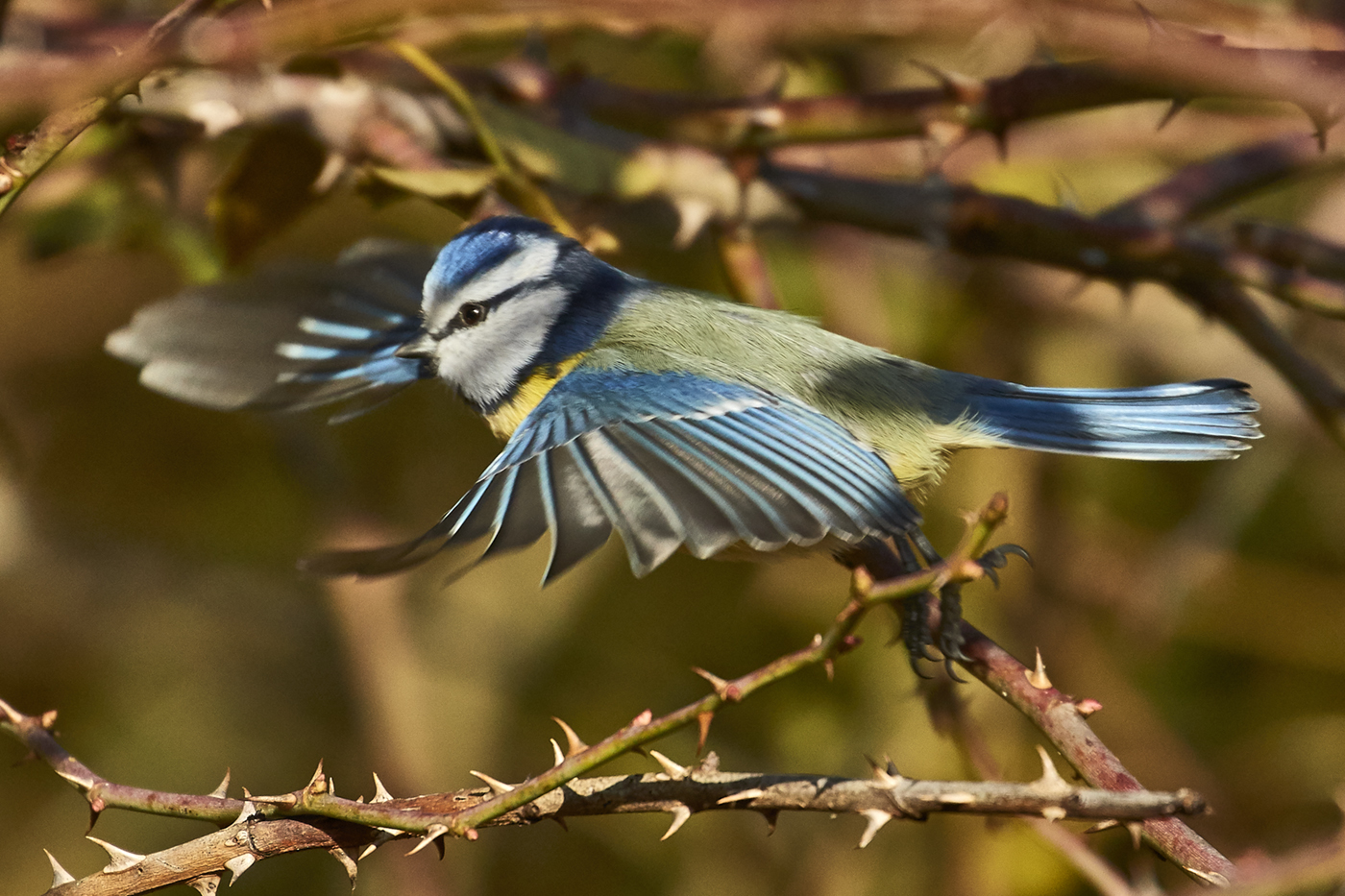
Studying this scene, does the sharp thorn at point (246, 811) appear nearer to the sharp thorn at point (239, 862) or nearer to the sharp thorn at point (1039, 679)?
the sharp thorn at point (239, 862)

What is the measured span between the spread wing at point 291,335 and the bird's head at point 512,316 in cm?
13

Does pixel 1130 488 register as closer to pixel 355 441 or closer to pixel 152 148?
pixel 355 441

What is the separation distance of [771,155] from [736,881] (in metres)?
1.59

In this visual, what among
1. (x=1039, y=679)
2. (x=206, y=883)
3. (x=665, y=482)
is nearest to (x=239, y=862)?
(x=206, y=883)

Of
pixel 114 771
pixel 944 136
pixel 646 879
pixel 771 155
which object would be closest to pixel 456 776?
pixel 646 879

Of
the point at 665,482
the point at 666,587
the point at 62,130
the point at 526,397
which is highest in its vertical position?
the point at 62,130

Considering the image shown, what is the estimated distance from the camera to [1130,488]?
3.43m

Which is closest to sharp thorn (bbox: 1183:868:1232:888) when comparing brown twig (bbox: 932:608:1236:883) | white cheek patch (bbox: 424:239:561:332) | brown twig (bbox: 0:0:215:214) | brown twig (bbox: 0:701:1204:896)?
brown twig (bbox: 932:608:1236:883)

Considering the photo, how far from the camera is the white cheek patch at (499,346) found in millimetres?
2445

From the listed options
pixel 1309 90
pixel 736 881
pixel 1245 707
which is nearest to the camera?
pixel 1309 90

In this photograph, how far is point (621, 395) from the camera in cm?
203

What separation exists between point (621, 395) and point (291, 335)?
829mm

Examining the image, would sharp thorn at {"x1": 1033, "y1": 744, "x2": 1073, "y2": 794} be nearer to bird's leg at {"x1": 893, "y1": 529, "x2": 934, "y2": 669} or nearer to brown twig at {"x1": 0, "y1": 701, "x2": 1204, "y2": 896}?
brown twig at {"x1": 0, "y1": 701, "x2": 1204, "y2": 896}

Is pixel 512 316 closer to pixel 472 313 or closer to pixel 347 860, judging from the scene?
pixel 472 313
